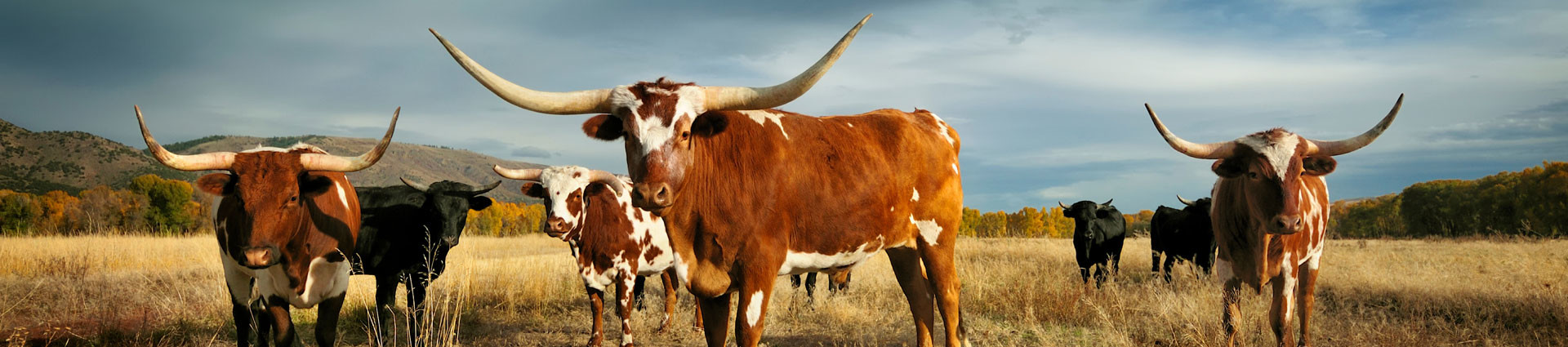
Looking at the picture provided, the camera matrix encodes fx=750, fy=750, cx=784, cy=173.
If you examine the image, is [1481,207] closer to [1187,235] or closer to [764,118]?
[1187,235]

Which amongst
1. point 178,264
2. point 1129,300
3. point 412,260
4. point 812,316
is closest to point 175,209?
point 178,264

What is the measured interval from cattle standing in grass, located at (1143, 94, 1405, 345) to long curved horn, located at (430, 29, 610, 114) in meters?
4.47

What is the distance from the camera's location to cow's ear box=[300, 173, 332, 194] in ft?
17.3

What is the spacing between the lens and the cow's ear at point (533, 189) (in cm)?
841

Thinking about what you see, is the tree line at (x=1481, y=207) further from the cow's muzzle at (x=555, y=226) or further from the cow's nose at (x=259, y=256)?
the cow's nose at (x=259, y=256)

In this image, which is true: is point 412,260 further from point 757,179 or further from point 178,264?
point 178,264

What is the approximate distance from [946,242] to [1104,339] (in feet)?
9.53

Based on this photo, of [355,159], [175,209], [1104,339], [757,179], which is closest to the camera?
[757,179]

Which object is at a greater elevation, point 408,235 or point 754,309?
point 754,309

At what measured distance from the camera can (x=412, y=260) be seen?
802 cm

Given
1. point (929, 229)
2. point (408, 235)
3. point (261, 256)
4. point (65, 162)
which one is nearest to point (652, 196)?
point (929, 229)

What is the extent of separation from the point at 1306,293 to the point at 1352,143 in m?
1.44

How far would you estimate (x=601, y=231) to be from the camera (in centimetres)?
827

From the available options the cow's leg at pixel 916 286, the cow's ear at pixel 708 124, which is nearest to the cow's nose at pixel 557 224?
the cow's leg at pixel 916 286
